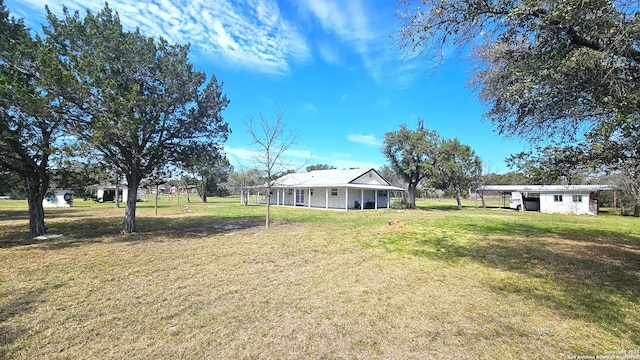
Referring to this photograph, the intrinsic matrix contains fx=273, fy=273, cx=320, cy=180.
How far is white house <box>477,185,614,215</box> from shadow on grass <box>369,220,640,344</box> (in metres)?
16.9

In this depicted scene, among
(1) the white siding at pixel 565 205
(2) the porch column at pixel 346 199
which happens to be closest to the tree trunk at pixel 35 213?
(2) the porch column at pixel 346 199

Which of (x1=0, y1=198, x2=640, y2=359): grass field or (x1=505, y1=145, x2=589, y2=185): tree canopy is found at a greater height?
(x1=505, y1=145, x2=589, y2=185): tree canopy

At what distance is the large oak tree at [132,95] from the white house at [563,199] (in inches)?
1109

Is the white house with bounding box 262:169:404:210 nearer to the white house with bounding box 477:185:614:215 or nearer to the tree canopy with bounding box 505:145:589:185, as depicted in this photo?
the white house with bounding box 477:185:614:215

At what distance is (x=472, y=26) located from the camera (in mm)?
4520

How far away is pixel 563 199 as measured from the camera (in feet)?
82.6

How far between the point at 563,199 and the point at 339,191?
2058 cm

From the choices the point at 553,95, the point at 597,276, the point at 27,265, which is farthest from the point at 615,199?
the point at 27,265

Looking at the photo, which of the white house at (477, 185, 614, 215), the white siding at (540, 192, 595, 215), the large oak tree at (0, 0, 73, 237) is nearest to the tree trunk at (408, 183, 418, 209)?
the white house at (477, 185, 614, 215)

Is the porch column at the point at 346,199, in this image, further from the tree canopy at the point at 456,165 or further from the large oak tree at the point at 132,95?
the large oak tree at the point at 132,95

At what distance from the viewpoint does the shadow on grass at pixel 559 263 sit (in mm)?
3970

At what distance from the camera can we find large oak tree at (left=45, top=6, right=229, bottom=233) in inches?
338

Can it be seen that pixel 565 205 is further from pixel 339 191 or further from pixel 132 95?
pixel 132 95

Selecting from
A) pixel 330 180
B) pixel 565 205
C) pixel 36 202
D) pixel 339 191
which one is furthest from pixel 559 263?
pixel 565 205
